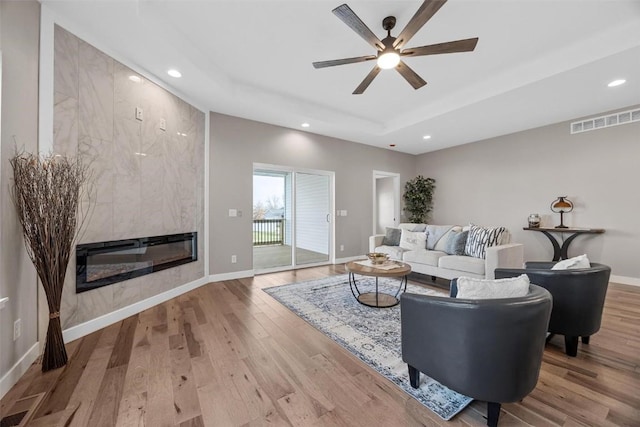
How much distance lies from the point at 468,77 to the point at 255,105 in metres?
3.14

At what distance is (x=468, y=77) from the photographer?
3533mm

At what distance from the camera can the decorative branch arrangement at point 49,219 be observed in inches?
70.1

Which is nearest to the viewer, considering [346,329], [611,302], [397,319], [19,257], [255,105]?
[19,257]

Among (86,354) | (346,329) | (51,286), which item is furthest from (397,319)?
(51,286)

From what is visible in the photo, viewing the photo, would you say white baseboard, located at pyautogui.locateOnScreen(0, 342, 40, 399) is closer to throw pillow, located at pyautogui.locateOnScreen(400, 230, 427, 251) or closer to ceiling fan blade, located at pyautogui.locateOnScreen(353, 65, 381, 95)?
ceiling fan blade, located at pyautogui.locateOnScreen(353, 65, 381, 95)

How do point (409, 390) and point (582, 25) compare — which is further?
point (582, 25)

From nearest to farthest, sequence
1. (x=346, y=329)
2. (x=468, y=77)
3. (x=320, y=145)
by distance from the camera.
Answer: (x=346, y=329) → (x=468, y=77) → (x=320, y=145)

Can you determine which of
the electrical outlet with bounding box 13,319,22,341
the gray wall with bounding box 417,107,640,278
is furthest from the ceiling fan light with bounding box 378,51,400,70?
Result: the gray wall with bounding box 417,107,640,278

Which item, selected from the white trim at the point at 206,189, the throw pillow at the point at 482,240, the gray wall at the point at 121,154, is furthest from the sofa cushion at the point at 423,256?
the gray wall at the point at 121,154

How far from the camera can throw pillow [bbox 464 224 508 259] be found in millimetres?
3638

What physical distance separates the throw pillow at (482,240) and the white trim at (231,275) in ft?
12.0

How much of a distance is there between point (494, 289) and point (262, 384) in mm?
1606

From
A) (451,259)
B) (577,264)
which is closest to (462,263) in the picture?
(451,259)

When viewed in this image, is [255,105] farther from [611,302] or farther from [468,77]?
[611,302]
